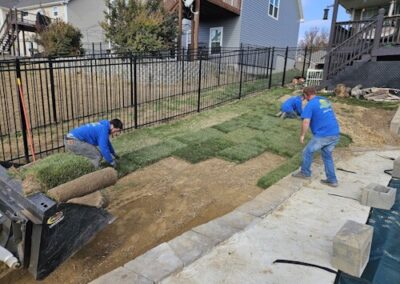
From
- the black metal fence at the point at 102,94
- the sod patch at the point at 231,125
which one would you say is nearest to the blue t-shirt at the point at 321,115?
the sod patch at the point at 231,125

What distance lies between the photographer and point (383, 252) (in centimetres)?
347

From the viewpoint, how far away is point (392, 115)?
9.48 metres

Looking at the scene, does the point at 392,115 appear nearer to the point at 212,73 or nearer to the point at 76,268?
the point at 212,73

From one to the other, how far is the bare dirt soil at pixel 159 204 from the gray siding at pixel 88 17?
1866 cm

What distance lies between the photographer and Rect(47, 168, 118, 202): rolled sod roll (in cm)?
342

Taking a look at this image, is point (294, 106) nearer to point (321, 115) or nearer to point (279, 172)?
point (279, 172)

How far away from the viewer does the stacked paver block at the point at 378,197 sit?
427 centimetres

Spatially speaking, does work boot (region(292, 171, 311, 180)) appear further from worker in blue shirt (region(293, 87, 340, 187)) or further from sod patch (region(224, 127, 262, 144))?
sod patch (region(224, 127, 262, 144))

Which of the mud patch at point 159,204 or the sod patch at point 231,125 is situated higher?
the sod patch at point 231,125

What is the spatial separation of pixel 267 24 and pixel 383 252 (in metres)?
20.9

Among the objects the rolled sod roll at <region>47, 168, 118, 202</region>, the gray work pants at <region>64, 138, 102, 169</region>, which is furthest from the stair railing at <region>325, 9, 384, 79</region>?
the rolled sod roll at <region>47, 168, 118, 202</region>

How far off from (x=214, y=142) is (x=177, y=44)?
1014 centimetres

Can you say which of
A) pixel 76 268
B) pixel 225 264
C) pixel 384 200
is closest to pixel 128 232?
pixel 76 268

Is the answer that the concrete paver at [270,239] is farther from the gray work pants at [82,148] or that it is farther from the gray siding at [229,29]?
the gray siding at [229,29]
